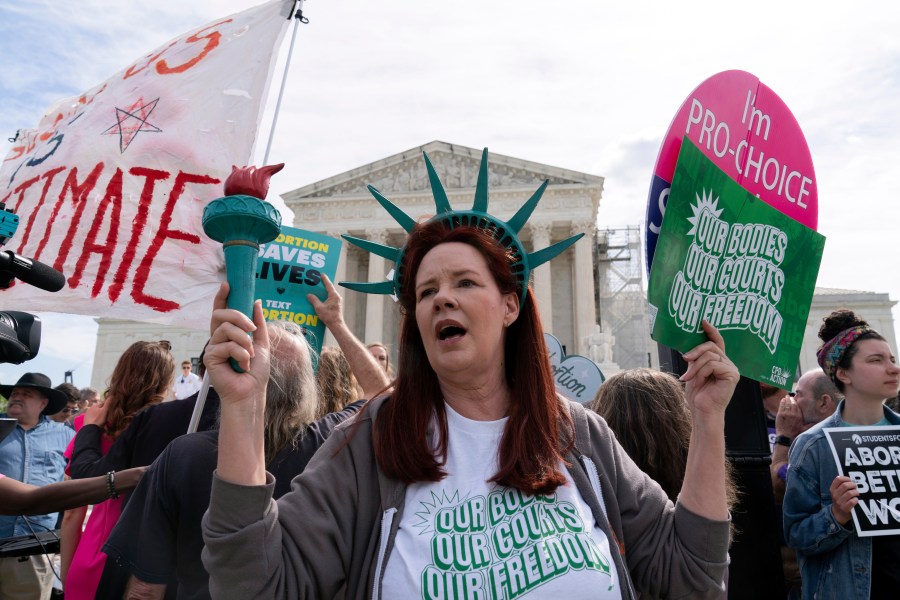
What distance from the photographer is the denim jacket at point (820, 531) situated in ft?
9.75

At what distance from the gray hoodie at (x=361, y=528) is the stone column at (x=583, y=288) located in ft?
103

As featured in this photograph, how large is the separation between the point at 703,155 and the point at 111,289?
2.90 metres

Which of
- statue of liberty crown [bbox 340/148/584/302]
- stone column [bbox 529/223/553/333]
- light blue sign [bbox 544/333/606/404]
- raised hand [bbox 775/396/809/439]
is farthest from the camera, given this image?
stone column [bbox 529/223/553/333]

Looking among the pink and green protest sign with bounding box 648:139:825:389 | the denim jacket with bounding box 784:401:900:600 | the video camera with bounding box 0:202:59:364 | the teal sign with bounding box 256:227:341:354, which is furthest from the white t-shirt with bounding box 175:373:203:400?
the pink and green protest sign with bounding box 648:139:825:389

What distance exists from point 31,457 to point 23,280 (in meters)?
4.22

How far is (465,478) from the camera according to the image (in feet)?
Result: 5.08

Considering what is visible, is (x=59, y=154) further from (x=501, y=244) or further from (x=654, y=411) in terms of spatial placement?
(x=654, y=411)

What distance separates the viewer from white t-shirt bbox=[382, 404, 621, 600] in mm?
1381

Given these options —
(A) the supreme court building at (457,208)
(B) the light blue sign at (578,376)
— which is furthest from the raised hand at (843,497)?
(A) the supreme court building at (457,208)

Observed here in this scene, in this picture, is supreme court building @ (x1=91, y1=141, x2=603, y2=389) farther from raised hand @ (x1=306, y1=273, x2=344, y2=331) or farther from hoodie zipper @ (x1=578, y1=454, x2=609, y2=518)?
hoodie zipper @ (x1=578, y1=454, x2=609, y2=518)

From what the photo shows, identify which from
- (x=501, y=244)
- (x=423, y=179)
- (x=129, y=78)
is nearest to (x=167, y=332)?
(x=423, y=179)

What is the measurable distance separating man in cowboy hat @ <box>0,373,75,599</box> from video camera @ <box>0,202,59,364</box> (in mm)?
3029

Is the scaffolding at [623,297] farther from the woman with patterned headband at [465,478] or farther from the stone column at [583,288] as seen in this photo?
the woman with patterned headband at [465,478]

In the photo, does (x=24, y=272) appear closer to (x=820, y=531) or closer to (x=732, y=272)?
(x=732, y=272)
